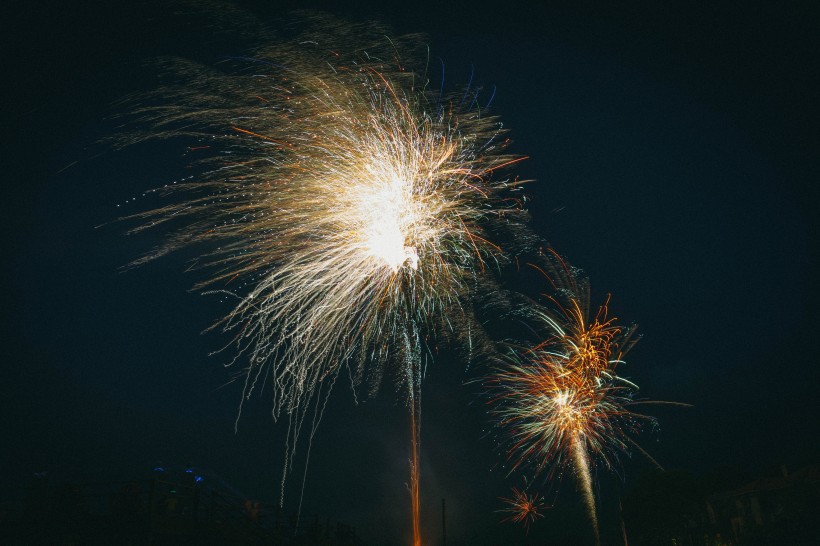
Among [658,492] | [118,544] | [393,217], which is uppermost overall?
[393,217]

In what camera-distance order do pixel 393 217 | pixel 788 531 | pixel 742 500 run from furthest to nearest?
pixel 742 500 → pixel 788 531 → pixel 393 217

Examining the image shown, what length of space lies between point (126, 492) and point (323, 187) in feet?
24.7

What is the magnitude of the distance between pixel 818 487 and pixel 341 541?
17757 millimetres

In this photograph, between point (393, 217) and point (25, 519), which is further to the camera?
point (393, 217)

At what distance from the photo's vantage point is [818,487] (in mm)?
17391

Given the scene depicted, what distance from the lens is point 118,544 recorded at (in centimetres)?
976

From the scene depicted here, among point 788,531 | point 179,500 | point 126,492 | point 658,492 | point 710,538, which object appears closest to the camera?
point 126,492

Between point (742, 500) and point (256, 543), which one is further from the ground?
point (742, 500)

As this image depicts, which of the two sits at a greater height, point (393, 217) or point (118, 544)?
point (393, 217)

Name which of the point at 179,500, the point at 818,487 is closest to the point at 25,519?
the point at 179,500

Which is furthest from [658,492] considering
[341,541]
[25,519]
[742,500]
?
[25,519]

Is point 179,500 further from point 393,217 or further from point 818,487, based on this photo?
point 818,487

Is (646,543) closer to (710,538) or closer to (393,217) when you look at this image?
(710,538)

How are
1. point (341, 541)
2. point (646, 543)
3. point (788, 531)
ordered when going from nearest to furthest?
point (788, 531) < point (341, 541) < point (646, 543)
